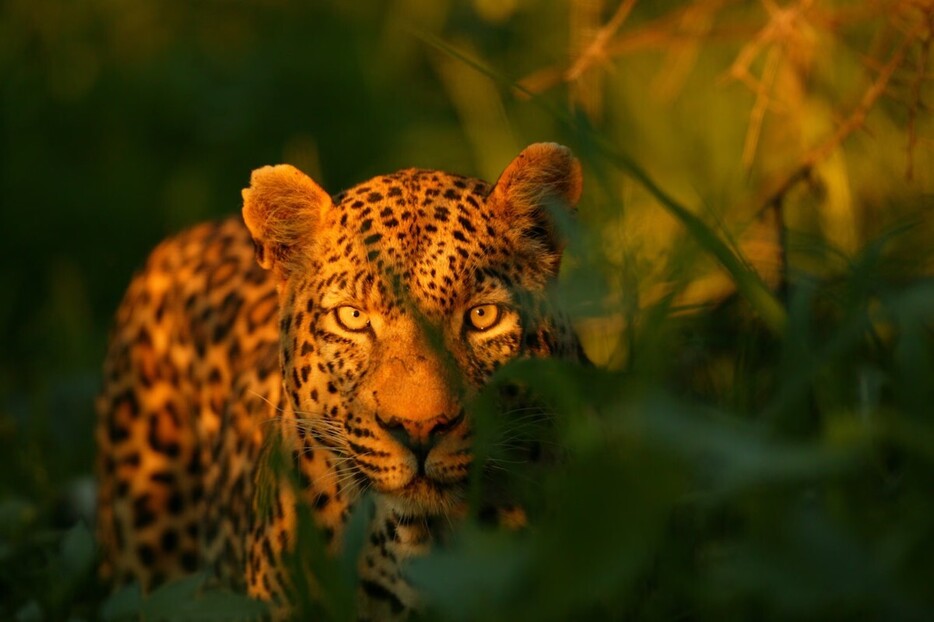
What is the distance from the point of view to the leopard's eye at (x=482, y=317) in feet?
11.2

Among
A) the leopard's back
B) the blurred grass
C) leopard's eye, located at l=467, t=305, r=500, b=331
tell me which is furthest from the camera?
the leopard's back

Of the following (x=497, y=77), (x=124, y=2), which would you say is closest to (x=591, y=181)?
(x=497, y=77)

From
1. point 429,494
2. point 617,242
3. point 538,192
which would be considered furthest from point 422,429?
point 538,192

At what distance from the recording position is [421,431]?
10.3 ft

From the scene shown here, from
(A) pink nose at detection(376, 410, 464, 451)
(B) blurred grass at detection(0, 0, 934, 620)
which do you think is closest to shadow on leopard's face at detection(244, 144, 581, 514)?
(A) pink nose at detection(376, 410, 464, 451)

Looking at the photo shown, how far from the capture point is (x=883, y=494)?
9.39ft

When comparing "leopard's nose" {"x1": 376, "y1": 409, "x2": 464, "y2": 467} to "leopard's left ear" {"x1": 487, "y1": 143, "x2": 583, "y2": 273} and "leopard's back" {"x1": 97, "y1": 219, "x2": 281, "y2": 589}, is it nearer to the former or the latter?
"leopard's left ear" {"x1": 487, "y1": 143, "x2": 583, "y2": 273}

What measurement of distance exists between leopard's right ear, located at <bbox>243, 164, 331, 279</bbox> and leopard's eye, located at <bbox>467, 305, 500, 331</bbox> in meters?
0.56

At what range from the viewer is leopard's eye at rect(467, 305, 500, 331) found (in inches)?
135

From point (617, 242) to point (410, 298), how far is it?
0.50 metres

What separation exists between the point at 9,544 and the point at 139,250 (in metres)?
3.65

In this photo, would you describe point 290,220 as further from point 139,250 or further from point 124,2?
point 124,2

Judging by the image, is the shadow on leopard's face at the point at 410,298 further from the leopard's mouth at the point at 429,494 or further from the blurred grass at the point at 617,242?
the blurred grass at the point at 617,242

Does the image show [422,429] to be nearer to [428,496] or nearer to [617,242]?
[428,496]
